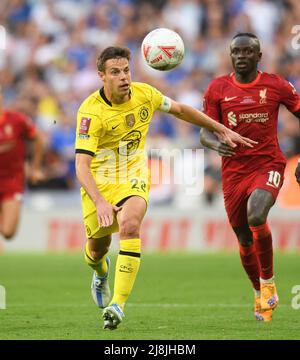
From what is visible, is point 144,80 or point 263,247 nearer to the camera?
point 263,247

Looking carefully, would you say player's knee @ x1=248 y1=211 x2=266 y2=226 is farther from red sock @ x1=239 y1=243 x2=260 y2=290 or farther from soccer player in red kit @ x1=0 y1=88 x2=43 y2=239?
soccer player in red kit @ x1=0 y1=88 x2=43 y2=239

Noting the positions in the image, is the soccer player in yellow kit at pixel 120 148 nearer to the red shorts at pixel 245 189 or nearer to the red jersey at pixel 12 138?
the red shorts at pixel 245 189

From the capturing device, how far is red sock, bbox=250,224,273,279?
8969 mm

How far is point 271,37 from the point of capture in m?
19.9

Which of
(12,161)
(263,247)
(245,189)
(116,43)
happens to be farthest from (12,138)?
(116,43)

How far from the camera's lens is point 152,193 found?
1819 cm

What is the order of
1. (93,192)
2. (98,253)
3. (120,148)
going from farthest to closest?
(98,253) → (120,148) → (93,192)

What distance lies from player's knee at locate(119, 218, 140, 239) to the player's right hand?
25 cm

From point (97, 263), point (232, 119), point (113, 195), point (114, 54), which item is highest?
point (114, 54)

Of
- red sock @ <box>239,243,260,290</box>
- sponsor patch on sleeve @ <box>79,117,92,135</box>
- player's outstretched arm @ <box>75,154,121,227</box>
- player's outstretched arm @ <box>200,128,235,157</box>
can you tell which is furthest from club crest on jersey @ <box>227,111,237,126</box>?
player's outstretched arm @ <box>75,154,121,227</box>

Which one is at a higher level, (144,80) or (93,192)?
(144,80)

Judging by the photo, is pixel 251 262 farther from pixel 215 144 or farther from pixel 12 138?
pixel 12 138

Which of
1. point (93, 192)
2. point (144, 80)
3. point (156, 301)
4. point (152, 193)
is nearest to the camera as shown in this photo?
point (93, 192)

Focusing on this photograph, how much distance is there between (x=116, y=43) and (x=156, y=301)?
1115cm
